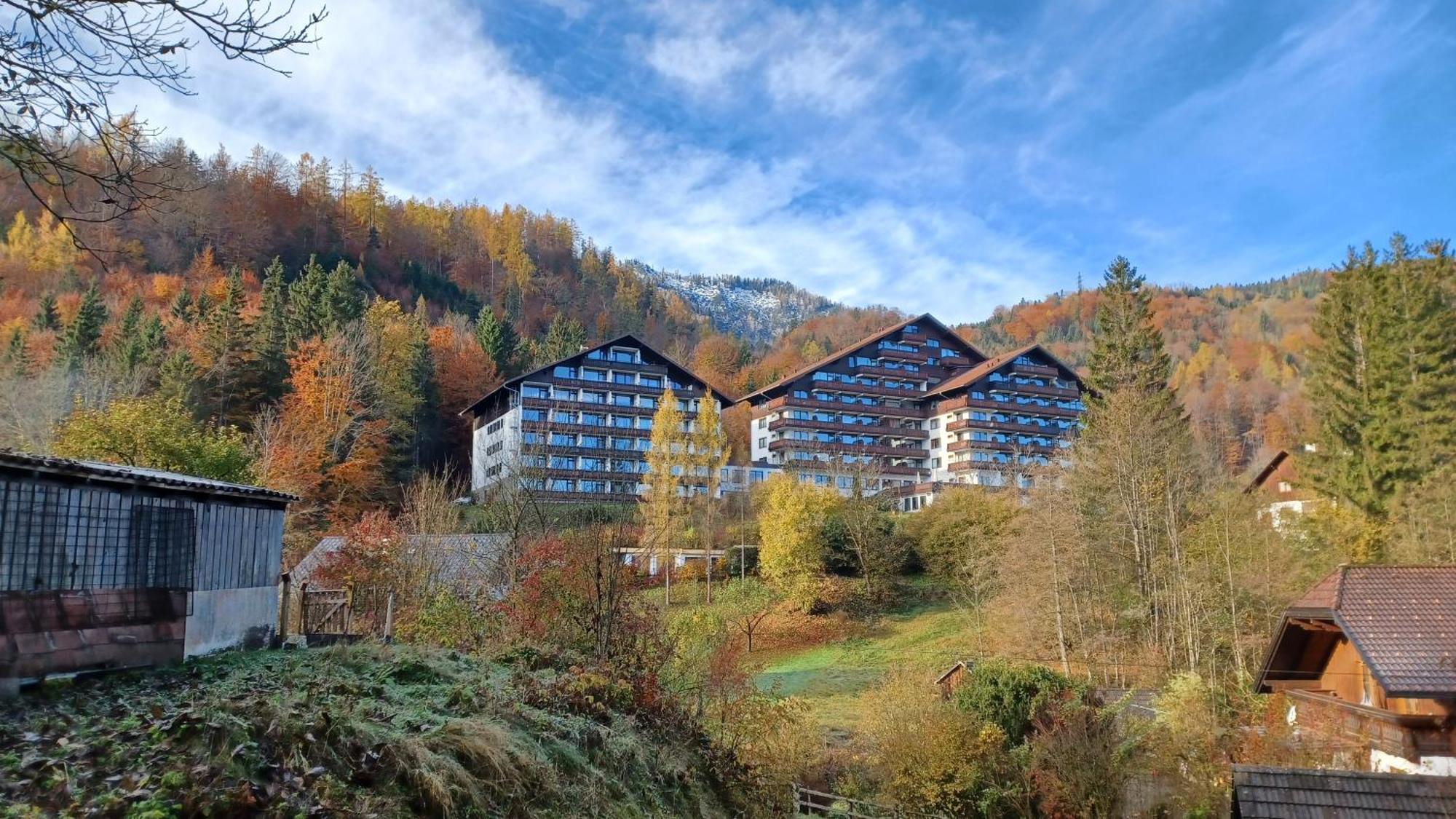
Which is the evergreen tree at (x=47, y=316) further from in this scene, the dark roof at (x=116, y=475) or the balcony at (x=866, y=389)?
the balcony at (x=866, y=389)

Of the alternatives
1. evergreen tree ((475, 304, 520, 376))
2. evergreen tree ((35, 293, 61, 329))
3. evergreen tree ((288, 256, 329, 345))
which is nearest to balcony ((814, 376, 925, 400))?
evergreen tree ((475, 304, 520, 376))

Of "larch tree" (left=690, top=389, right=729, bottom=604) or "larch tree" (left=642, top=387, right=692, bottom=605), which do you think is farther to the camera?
"larch tree" (left=690, top=389, right=729, bottom=604)

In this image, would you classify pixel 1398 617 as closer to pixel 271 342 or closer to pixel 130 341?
pixel 271 342

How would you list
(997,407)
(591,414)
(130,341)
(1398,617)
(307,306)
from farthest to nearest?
(997,407) → (591,414) → (307,306) → (130,341) → (1398,617)

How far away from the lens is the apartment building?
53250 mm

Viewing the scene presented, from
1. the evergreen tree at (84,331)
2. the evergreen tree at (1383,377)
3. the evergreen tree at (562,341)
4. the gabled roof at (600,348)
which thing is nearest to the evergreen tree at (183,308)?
the evergreen tree at (84,331)

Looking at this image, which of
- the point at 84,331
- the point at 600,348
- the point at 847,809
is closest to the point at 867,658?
the point at 847,809

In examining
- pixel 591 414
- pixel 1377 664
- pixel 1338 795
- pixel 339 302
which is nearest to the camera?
pixel 1338 795

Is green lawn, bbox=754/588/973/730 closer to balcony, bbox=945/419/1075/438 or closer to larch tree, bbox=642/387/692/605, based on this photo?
larch tree, bbox=642/387/692/605

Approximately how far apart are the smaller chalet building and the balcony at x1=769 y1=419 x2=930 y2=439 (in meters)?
46.1

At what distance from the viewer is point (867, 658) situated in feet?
111

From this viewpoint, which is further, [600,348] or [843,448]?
[843,448]

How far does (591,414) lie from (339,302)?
1777 centimetres

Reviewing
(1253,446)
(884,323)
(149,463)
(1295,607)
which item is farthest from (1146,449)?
(884,323)
